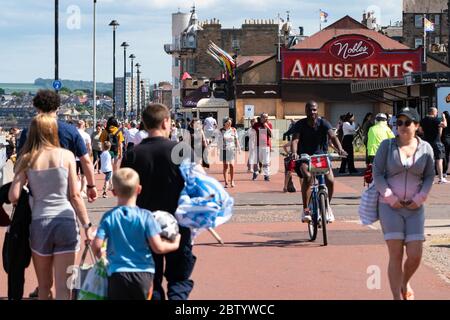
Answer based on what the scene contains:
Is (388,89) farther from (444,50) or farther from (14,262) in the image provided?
(444,50)

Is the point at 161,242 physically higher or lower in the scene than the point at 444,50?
lower

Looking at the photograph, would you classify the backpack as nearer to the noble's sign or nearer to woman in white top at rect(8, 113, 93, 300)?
woman in white top at rect(8, 113, 93, 300)

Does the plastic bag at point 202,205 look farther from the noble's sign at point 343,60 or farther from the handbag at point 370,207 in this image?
the noble's sign at point 343,60

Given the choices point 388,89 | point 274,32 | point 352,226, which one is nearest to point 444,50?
point 274,32

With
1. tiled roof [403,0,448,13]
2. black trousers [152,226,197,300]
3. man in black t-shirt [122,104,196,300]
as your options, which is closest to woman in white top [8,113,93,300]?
man in black t-shirt [122,104,196,300]

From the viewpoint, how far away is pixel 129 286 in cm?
647

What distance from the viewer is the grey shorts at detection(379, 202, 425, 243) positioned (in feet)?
27.0

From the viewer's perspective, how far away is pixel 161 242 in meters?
6.47

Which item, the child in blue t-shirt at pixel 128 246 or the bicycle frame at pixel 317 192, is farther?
the bicycle frame at pixel 317 192

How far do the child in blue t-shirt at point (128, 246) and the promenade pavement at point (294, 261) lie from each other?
2581mm

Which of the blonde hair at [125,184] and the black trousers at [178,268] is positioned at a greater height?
the blonde hair at [125,184]

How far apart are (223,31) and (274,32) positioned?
29.5 ft

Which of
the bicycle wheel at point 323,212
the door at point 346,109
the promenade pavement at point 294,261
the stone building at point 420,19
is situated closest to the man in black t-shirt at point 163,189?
the promenade pavement at point 294,261

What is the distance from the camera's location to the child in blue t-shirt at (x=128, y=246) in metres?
6.45
